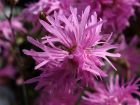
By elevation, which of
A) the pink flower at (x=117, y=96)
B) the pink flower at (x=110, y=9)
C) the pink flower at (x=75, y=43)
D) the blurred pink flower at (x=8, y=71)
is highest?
the pink flower at (x=110, y=9)

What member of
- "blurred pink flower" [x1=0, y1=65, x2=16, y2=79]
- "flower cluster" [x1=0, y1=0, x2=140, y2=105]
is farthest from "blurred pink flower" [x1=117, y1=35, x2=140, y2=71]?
"blurred pink flower" [x1=0, y1=65, x2=16, y2=79]

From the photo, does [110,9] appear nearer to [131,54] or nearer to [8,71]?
[131,54]

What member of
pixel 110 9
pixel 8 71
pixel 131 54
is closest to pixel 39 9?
pixel 110 9

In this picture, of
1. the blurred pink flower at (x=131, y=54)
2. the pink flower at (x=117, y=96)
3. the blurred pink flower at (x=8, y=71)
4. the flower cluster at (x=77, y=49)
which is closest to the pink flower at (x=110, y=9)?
the flower cluster at (x=77, y=49)

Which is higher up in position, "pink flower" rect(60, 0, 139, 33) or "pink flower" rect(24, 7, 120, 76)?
"pink flower" rect(60, 0, 139, 33)

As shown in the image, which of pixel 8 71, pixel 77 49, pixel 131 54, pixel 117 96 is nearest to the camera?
pixel 77 49

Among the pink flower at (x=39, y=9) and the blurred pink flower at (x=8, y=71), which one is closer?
the pink flower at (x=39, y=9)

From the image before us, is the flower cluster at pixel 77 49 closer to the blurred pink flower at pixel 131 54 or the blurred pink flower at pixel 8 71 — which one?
the blurred pink flower at pixel 131 54

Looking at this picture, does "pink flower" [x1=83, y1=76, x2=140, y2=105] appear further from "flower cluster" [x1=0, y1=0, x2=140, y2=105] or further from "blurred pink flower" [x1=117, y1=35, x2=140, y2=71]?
"blurred pink flower" [x1=117, y1=35, x2=140, y2=71]

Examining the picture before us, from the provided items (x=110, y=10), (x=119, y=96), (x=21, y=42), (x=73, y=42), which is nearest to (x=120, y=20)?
(x=110, y=10)

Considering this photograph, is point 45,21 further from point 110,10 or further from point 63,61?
point 110,10

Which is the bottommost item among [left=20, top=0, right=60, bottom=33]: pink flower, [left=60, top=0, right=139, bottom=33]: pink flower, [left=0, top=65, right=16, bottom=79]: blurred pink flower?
[left=0, top=65, right=16, bottom=79]: blurred pink flower

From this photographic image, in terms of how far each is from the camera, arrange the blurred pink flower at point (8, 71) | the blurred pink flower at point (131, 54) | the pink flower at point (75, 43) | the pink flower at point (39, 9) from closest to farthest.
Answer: the pink flower at point (75, 43) < the pink flower at point (39, 9) < the blurred pink flower at point (131, 54) < the blurred pink flower at point (8, 71)
